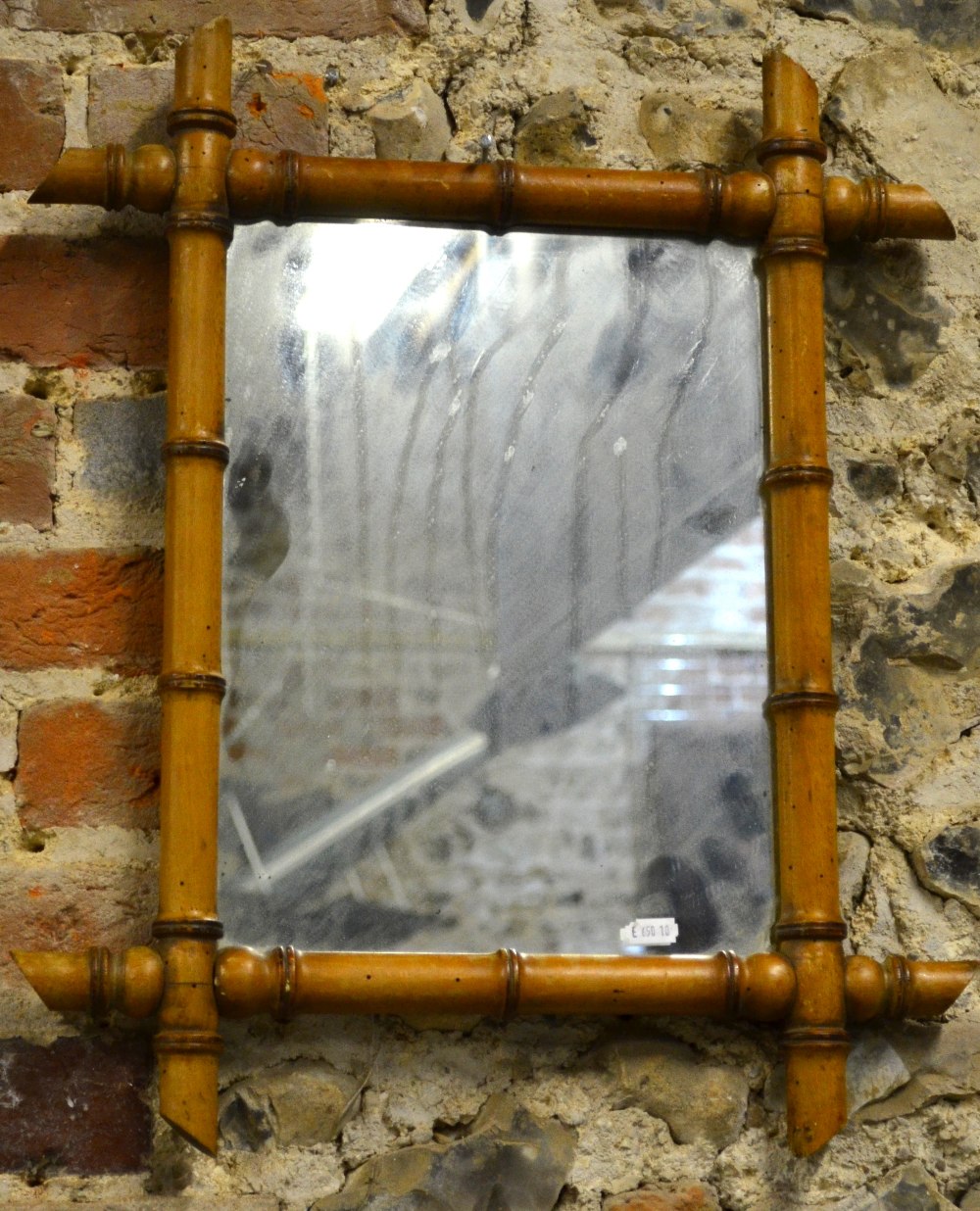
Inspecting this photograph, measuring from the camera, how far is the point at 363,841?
1582 mm

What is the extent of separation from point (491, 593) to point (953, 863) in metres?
0.49

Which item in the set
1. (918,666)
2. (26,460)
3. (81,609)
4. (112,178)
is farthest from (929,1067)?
(112,178)

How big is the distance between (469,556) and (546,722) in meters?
0.17

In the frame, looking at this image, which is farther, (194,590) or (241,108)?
(241,108)

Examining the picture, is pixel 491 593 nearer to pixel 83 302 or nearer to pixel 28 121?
pixel 83 302

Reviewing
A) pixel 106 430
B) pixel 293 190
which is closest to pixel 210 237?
pixel 293 190

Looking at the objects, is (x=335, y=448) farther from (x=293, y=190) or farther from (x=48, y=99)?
(x=48, y=99)

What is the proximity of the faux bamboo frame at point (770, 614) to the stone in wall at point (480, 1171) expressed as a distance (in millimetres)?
107

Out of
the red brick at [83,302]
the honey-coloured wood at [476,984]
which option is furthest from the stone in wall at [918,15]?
the honey-coloured wood at [476,984]

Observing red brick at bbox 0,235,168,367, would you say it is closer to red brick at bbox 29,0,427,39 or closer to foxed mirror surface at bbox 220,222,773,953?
foxed mirror surface at bbox 220,222,773,953

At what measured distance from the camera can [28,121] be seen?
1740 mm

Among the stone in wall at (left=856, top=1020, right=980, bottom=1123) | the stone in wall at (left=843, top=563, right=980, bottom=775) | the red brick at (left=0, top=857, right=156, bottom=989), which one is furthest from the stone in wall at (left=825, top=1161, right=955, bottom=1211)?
the red brick at (left=0, top=857, right=156, bottom=989)

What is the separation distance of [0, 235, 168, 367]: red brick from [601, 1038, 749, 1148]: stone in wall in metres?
0.78

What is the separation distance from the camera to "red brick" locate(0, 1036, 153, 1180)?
60.4 inches
